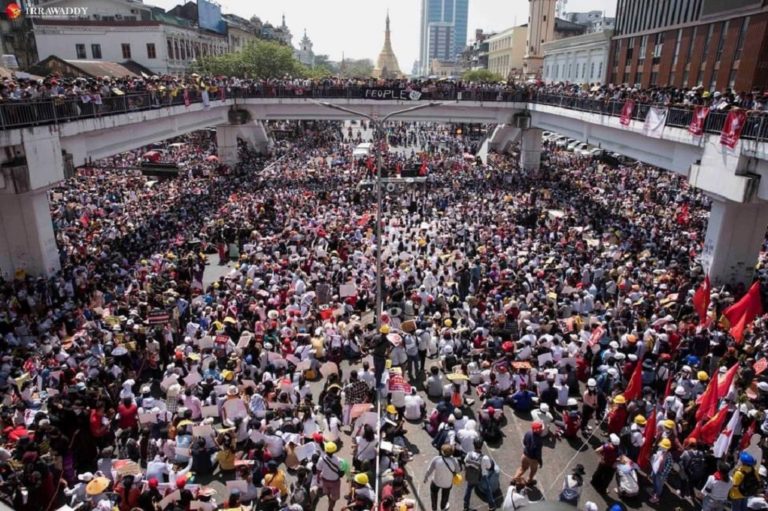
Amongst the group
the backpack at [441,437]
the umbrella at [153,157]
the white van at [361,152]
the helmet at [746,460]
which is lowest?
the backpack at [441,437]

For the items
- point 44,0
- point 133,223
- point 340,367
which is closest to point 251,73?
point 44,0

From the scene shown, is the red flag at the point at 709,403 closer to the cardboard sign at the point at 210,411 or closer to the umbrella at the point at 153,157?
the cardboard sign at the point at 210,411

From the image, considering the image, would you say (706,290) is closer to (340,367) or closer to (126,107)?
(340,367)

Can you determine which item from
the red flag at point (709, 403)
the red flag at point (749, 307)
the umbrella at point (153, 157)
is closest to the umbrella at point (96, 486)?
the red flag at point (709, 403)

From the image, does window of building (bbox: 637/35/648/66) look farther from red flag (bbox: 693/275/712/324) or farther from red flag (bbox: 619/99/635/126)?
red flag (bbox: 693/275/712/324)

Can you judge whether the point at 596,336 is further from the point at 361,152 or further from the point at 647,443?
the point at 361,152

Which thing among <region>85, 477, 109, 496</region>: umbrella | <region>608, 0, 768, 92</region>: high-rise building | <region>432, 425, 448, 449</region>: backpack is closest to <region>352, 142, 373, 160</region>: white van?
<region>608, 0, 768, 92</region>: high-rise building
